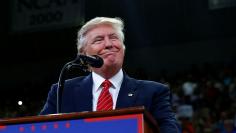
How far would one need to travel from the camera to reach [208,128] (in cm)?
644

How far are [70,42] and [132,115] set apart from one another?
899 cm

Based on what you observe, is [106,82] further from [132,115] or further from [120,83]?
[132,115]

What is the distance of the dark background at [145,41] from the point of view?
9.39 metres

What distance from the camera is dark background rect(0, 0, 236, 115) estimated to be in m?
9.39

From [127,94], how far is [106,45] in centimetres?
22

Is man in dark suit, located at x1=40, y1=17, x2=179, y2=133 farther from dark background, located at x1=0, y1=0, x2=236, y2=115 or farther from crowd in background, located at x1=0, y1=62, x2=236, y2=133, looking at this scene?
dark background, located at x1=0, y1=0, x2=236, y2=115

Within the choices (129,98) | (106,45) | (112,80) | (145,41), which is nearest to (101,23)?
(106,45)

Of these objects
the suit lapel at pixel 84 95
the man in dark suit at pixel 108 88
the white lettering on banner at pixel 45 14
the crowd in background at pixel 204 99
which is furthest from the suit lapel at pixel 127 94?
the white lettering on banner at pixel 45 14

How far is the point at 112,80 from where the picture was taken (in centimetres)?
219

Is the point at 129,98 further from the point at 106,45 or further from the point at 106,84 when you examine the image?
the point at 106,45

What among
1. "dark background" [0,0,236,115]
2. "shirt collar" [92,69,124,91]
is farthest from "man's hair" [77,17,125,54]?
"dark background" [0,0,236,115]

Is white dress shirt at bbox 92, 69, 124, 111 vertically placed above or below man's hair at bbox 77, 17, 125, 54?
below

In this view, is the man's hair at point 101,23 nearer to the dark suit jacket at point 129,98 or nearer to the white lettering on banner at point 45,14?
the dark suit jacket at point 129,98

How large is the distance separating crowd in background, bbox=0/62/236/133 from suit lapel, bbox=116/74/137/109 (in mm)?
3871
